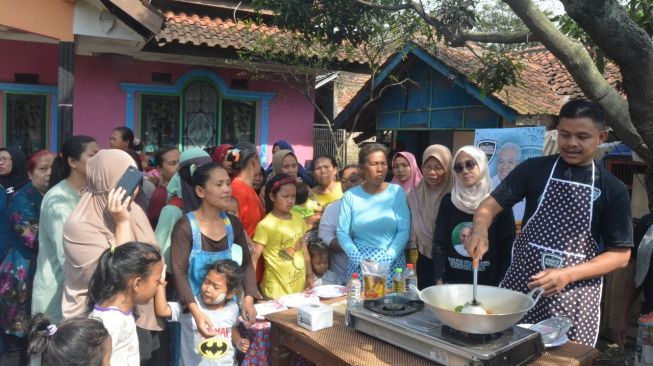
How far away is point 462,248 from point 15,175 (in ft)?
11.4

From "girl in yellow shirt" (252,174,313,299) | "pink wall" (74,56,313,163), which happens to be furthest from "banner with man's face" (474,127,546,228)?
"pink wall" (74,56,313,163)

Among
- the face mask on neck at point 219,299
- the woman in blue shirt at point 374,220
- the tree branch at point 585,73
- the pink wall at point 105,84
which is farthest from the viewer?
the pink wall at point 105,84

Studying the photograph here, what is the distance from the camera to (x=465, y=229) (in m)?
3.28

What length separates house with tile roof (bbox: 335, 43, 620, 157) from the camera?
7.97m

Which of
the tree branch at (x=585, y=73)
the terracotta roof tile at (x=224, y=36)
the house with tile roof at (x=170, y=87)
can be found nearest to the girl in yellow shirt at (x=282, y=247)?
the tree branch at (x=585, y=73)

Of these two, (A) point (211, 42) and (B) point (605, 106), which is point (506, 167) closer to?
(B) point (605, 106)

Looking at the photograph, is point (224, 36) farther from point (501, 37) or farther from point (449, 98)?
point (501, 37)

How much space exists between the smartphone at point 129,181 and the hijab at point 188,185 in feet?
2.20

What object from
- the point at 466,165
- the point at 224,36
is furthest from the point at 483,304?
the point at 224,36

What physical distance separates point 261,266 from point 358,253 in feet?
2.46

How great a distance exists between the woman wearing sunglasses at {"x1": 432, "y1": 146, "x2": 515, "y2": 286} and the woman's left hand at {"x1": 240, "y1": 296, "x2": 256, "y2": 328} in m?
1.24

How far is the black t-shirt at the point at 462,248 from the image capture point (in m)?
3.30

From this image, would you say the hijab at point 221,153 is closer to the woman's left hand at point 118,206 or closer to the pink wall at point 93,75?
the woman's left hand at point 118,206

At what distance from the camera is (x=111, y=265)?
8.05 feet
